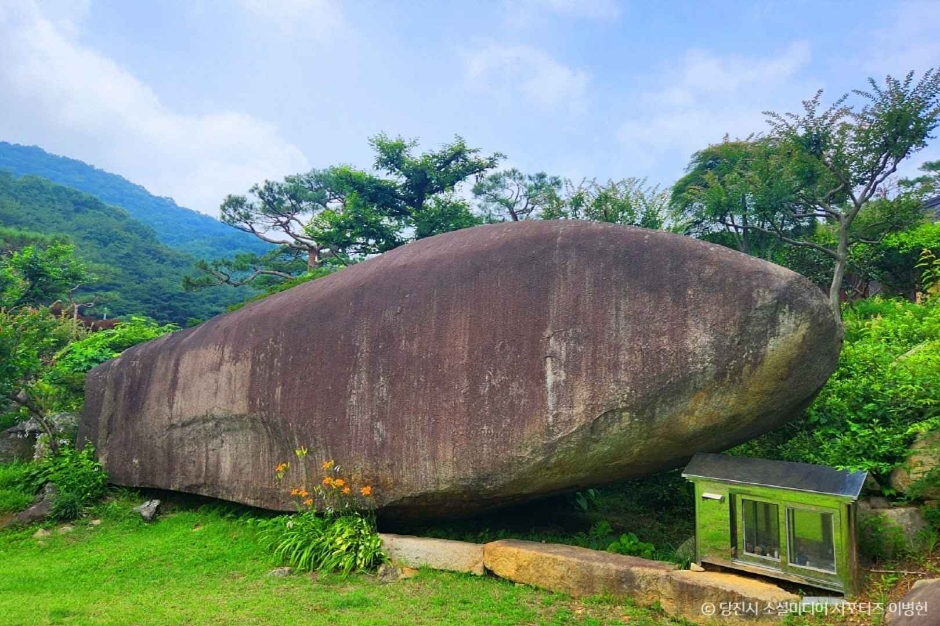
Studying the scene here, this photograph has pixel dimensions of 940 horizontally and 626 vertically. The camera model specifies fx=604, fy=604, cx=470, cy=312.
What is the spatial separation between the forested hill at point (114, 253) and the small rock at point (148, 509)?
26050 millimetres

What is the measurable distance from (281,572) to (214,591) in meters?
0.67

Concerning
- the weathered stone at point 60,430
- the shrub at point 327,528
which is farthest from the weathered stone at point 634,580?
the weathered stone at point 60,430

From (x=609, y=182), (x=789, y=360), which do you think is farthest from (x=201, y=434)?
(x=609, y=182)

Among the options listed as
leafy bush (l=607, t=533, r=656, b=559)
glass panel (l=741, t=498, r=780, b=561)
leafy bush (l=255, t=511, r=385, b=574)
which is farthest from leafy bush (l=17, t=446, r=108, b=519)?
glass panel (l=741, t=498, r=780, b=561)

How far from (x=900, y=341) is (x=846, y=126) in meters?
5.75

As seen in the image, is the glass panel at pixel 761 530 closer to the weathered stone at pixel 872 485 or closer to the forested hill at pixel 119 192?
the weathered stone at pixel 872 485

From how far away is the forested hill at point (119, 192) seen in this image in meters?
78.8

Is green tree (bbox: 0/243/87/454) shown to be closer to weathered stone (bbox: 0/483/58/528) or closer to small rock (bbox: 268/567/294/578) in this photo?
weathered stone (bbox: 0/483/58/528)

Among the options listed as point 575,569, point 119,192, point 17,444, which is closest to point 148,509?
point 17,444

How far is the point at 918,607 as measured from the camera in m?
3.87

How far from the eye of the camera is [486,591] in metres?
5.41

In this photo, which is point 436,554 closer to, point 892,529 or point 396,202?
point 892,529

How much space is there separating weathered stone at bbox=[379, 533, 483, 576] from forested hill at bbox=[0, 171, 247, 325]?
30.4 meters

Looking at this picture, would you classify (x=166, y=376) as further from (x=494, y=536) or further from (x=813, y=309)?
(x=813, y=309)
